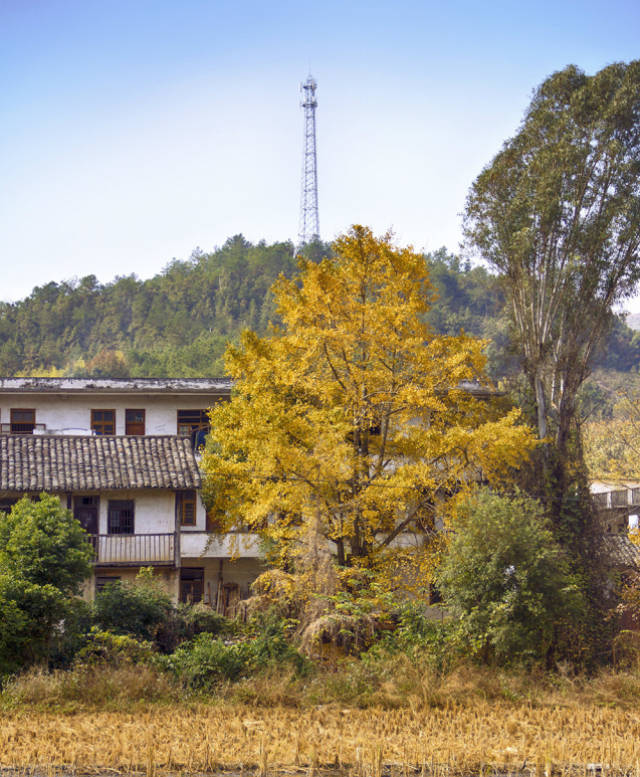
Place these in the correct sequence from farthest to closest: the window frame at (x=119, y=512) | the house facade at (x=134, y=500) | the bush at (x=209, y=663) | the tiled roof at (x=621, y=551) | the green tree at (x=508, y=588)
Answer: the tiled roof at (x=621, y=551) < the window frame at (x=119, y=512) < the house facade at (x=134, y=500) < the green tree at (x=508, y=588) < the bush at (x=209, y=663)

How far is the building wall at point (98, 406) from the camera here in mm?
33719

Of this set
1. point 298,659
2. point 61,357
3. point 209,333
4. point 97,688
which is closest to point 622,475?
point 298,659

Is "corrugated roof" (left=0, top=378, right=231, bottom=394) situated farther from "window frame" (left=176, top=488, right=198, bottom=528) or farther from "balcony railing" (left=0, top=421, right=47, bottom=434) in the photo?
"window frame" (left=176, top=488, right=198, bottom=528)

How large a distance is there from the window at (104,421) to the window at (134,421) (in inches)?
19.1

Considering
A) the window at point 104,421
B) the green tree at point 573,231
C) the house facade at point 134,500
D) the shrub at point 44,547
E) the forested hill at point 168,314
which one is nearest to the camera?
the shrub at point 44,547

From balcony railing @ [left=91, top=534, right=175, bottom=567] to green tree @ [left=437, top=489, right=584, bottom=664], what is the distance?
9811 mm

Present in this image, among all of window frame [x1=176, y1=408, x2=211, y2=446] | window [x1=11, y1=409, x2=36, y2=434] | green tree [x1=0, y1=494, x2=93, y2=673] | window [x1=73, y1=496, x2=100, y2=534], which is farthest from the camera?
window frame [x1=176, y1=408, x2=211, y2=446]

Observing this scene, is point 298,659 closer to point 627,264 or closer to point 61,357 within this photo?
point 627,264

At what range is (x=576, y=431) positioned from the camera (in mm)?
29734

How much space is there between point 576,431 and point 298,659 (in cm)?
1556

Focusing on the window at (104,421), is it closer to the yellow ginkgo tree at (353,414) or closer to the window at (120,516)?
the window at (120,516)

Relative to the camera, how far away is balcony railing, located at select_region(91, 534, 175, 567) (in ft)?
84.8

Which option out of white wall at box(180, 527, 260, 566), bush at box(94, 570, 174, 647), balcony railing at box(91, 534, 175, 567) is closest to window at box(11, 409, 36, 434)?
white wall at box(180, 527, 260, 566)

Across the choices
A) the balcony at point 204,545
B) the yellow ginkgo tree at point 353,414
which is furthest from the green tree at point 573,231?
the balcony at point 204,545
